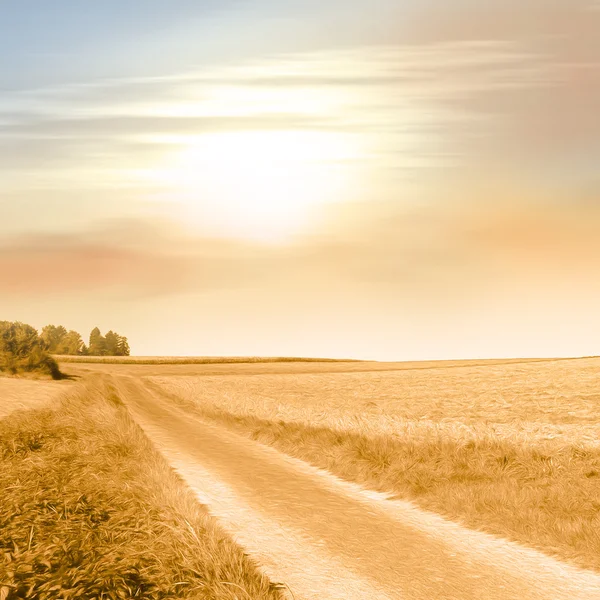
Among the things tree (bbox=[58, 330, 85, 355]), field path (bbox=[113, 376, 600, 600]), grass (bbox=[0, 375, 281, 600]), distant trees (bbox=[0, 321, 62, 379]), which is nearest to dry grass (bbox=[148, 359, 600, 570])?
field path (bbox=[113, 376, 600, 600])

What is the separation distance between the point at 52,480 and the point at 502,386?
3896 cm

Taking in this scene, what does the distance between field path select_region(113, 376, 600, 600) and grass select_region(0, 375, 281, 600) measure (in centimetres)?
98

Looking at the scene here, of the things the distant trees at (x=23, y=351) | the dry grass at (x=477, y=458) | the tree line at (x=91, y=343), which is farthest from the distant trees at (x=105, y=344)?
the dry grass at (x=477, y=458)

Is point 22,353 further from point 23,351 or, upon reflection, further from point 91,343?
point 91,343

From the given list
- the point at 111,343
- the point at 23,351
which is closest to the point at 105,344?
the point at 111,343

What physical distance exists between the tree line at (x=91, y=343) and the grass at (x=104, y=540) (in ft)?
583

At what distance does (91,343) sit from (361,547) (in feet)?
614

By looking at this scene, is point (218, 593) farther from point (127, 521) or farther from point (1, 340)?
point (1, 340)

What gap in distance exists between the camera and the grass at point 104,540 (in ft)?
18.4

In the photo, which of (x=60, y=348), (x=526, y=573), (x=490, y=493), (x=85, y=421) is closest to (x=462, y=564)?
(x=526, y=573)

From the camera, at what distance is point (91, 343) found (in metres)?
184

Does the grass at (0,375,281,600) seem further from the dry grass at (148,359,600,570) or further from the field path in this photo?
the dry grass at (148,359,600,570)

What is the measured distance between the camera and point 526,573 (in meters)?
7.84

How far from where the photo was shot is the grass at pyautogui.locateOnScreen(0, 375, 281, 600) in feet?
18.4
